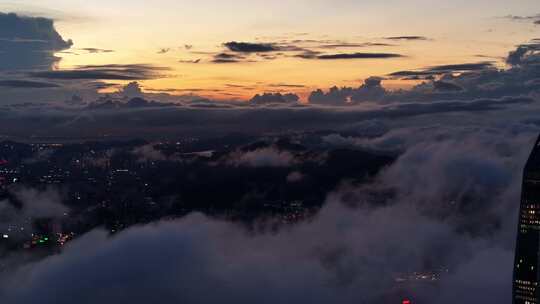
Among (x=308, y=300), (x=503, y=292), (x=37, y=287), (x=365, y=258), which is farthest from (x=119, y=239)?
(x=503, y=292)

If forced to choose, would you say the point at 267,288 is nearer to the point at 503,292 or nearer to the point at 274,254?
the point at 274,254

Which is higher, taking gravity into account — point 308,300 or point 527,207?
point 527,207

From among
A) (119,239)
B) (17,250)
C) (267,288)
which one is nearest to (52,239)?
(17,250)

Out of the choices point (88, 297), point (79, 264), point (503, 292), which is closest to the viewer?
point (88, 297)

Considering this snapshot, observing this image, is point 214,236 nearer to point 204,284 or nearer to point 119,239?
point 119,239

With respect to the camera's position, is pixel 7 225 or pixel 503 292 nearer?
pixel 503 292

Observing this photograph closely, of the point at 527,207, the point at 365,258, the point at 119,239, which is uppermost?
the point at 527,207

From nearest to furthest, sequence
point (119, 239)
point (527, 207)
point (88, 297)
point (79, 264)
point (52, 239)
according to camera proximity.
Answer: point (527, 207) < point (88, 297) < point (79, 264) < point (119, 239) < point (52, 239)
